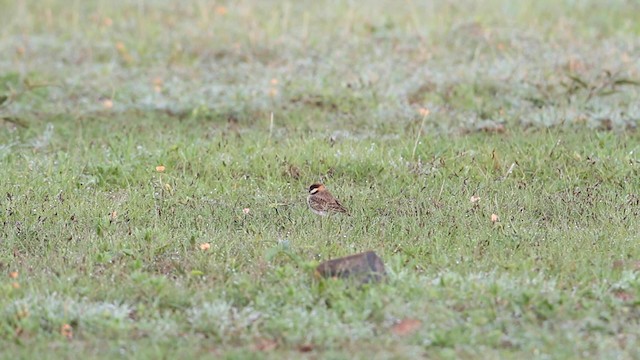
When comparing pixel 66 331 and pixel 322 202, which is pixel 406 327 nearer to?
pixel 66 331

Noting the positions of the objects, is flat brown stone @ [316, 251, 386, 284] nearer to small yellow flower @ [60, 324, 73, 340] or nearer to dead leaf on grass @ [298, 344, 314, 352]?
dead leaf on grass @ [298, 344, 314, 352]

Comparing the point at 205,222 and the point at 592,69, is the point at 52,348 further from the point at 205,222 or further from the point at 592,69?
the point at 592,69

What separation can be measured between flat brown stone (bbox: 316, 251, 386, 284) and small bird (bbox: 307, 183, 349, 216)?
5.00 feet

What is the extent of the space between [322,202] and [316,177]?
1.22 m

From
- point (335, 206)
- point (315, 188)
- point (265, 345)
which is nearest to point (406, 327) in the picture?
point (265, 345)

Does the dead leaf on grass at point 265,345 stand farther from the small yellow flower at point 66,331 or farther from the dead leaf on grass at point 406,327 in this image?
the small yellow flower at point 66,331

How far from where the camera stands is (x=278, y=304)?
617 centimetres

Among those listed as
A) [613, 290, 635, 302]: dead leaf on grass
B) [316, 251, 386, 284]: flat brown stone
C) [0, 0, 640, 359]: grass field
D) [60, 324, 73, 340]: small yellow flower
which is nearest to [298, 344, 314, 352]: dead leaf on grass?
[0, 0, 640, 359]: grass field

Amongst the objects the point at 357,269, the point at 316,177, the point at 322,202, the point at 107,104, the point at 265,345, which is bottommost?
the point at 107,104

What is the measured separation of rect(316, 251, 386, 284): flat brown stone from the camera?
637 centimetres

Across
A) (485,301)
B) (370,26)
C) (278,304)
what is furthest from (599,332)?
(370,26)

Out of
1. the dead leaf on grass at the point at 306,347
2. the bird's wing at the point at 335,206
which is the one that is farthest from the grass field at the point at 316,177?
the bird's wing at the point at 335,206

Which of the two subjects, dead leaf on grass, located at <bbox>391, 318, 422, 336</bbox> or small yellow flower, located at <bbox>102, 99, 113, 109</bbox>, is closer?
dead leaf on grass, located at <bbox>391, 318, 422, 336</bbox>

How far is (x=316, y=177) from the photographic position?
9.22 m
